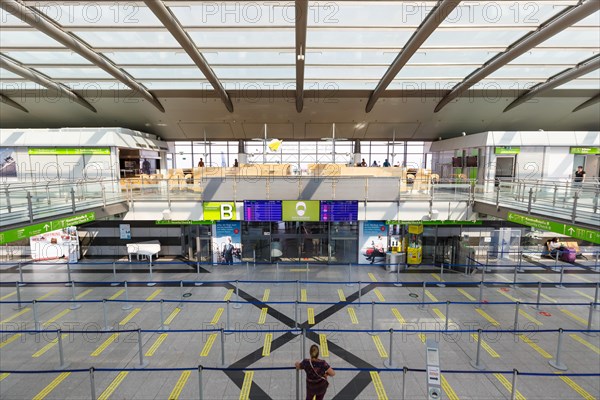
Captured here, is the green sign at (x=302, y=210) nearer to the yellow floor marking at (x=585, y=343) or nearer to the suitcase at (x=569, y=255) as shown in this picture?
the yellow floor marking at (x=585, y=343)

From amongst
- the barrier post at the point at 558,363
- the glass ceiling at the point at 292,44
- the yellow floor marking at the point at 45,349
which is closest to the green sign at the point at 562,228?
the barrier post at the point at 558,363

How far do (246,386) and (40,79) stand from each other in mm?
21219

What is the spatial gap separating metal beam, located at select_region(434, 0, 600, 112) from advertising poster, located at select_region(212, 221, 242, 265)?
15.8 metres

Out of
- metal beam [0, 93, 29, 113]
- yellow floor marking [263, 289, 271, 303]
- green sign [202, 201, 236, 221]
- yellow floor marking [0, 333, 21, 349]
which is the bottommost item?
yellow floor marking [0, 333, 21, 349]

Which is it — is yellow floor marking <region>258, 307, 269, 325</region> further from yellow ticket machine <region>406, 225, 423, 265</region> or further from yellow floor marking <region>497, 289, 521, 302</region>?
yellow floor marking <region>497, 289, 521, 302</region>

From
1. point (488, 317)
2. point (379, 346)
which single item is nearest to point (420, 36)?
point (488, 317)

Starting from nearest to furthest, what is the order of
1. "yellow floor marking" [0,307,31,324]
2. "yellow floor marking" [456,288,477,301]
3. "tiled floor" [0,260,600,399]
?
"tiled floor" [0,260,600,399]
"yellow floor marking" [0,307,31,324]
"yellow floor marking" [456,288,477,301]

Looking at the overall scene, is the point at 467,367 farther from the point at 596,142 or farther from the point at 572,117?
the point at 572,117

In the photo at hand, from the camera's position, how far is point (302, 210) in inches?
537

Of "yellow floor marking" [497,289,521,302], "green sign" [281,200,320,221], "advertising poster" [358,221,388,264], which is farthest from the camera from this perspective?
"advertising poster" [358,221,388,264]

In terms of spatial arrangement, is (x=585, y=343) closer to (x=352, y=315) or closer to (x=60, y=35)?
(x=352, y=315)

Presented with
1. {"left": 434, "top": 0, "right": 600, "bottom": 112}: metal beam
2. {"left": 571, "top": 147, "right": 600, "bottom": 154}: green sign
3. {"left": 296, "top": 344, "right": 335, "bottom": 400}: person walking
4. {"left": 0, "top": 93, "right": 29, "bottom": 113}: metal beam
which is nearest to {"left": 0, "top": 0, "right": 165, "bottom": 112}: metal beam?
{"left": 0, "top": 93, "right": 29, "bottom": 113}: metal beam

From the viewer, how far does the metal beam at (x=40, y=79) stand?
625 inches

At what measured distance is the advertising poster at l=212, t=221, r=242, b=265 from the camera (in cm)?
1576
